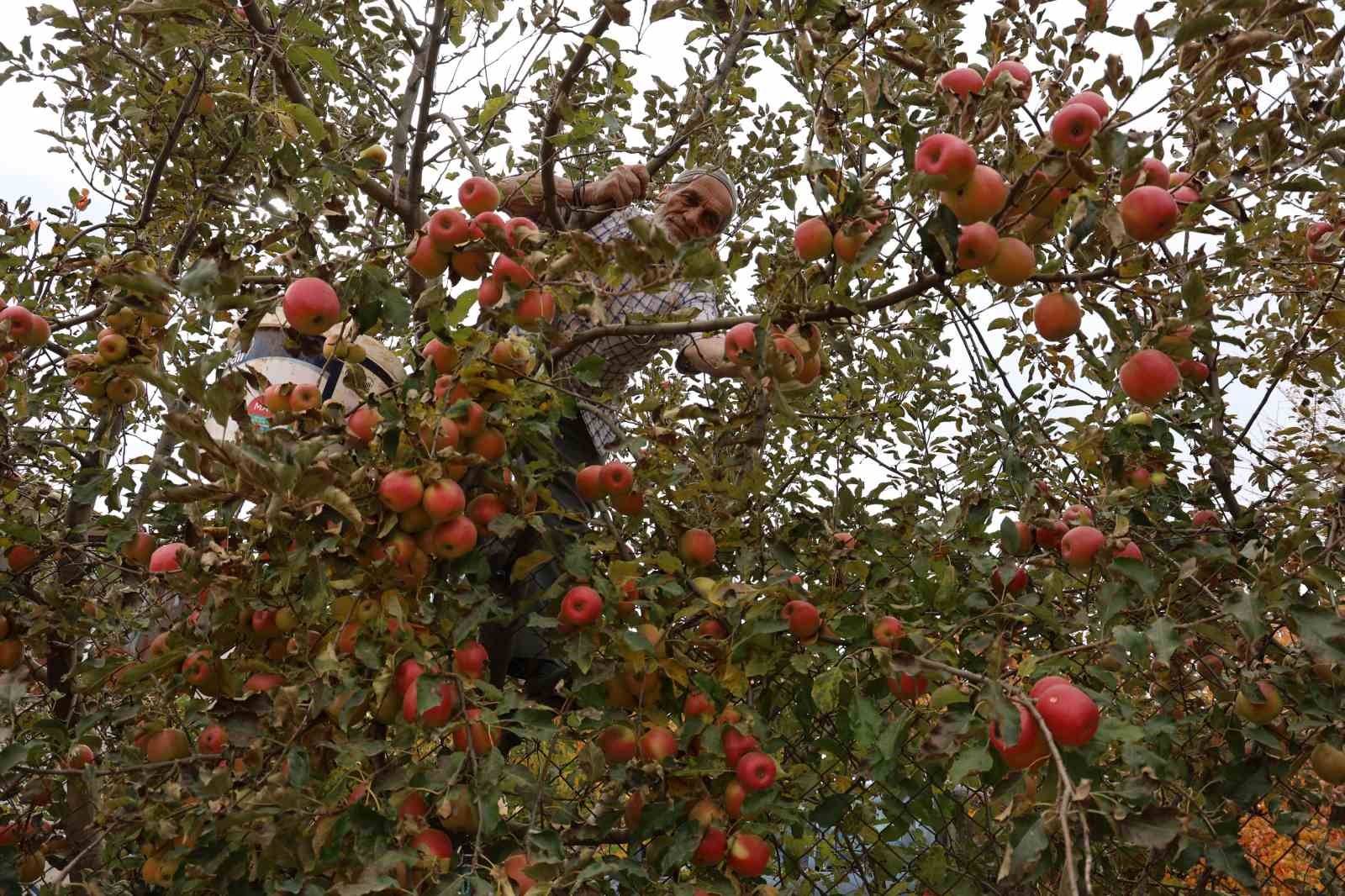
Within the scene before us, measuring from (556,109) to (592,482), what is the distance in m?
0.88

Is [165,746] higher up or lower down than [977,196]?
lower down

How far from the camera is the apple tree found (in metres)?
1.52

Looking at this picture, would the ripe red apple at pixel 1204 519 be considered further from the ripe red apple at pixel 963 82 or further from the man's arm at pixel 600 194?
the man's arm at pixel 600 194

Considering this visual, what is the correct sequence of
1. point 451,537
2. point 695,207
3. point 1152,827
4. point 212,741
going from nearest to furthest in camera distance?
1. point 1152,827
2. point 451,537
3. point 212,741
4. point 695,207

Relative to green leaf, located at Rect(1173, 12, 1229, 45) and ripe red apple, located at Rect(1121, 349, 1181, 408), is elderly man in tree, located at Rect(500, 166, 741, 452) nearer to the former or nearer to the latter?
ripe red apple, located at Rect(1121, 349, 1181, 408)

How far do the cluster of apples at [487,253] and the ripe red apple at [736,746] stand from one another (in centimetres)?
89

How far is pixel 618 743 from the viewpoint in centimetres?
190

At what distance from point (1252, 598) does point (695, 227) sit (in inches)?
76.5

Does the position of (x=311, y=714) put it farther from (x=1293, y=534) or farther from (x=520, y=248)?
(x=1293, y=534)

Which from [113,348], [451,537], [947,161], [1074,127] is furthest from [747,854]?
[113,348]

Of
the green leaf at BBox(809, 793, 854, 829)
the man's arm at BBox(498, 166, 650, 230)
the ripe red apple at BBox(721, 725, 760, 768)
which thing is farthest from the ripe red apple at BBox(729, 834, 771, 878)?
the man's arm at BBox(498, 166, 650, 230)

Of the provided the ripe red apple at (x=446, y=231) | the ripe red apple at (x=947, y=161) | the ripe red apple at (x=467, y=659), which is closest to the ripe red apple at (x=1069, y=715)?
the ripe red apple at (x=947, y=161)

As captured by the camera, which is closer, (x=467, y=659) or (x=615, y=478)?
(x=467, y=659)

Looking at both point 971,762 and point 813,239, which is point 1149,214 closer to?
point 813,239
